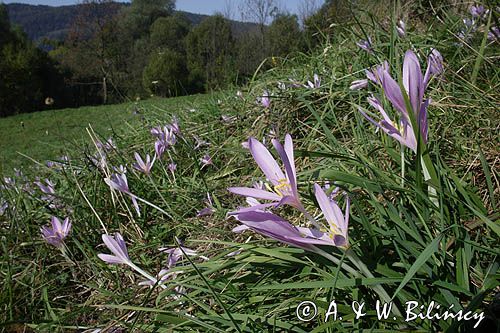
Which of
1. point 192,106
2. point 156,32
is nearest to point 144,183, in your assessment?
point 192,106

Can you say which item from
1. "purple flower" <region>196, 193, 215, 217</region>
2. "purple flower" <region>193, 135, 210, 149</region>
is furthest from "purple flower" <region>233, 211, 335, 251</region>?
"purple flower" <region>193, 135, 210, 149</region>

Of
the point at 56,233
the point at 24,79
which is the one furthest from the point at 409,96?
the point at 24,79

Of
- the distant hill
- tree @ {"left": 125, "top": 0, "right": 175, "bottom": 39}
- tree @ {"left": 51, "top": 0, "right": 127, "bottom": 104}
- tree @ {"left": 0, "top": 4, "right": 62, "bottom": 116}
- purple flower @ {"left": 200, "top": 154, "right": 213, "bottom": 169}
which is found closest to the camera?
purple flower @ {"left": 200, "top": 154, "right": 213, "bottom": 169}

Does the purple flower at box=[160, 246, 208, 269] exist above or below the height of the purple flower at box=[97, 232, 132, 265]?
below

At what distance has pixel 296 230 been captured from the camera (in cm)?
58

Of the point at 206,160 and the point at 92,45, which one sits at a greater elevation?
the point at 92,45

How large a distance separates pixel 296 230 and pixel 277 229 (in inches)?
1.3

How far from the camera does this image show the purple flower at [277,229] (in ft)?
1.79

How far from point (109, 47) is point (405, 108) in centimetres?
3289

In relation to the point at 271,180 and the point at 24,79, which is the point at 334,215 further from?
the point at 24,79

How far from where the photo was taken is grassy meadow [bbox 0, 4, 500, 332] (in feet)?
2.09

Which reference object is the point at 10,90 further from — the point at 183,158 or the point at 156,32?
the point at 183,158

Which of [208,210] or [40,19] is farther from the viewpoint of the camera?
[40,19]

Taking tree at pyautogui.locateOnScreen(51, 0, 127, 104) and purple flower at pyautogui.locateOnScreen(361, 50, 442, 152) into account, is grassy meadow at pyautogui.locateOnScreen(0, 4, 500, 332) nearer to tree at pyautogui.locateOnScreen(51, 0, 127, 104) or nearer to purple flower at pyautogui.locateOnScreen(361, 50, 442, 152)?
purple flower at pyautogui.locateOnScreen(361, 50, 442, 152)
